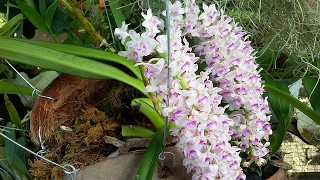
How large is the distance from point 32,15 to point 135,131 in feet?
1.03

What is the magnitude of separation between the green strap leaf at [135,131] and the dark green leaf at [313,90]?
1.05 ft

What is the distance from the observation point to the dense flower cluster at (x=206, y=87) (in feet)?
1.48

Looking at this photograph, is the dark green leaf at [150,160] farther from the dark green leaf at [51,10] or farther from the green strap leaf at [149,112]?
the dark green leaf at [51,10]

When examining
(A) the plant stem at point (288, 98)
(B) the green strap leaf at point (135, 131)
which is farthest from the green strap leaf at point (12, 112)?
(A) the plant stem at point (288, 98)

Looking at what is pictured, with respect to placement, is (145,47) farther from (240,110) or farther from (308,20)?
(308,20)

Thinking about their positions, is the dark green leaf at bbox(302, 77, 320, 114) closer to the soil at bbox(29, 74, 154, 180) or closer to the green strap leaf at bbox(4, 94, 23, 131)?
the soil at bbox(29, 74, 154, 180)

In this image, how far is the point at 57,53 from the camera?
53cm

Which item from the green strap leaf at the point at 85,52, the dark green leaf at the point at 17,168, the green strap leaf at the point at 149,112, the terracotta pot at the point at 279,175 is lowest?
the terracotta pot at the point at 279,175

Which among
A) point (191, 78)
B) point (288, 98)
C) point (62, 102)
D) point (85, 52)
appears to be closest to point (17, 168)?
point (62, 102)

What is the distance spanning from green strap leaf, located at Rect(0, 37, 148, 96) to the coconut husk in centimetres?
12

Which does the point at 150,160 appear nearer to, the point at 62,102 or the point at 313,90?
the point at 62,102

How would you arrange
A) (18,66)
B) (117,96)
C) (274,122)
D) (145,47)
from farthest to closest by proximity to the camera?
(18,66) < (274,122) < (117,96) < (145,47)

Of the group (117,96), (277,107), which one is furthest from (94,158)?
(277,107)

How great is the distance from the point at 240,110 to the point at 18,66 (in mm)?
694
